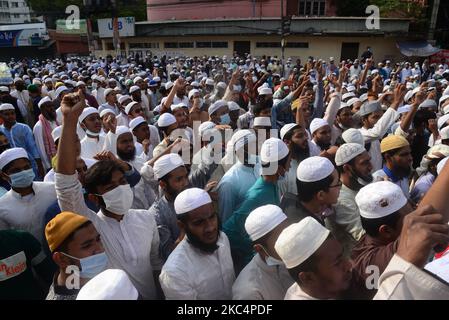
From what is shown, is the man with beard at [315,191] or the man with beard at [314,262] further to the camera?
the man with beard at [315,191]

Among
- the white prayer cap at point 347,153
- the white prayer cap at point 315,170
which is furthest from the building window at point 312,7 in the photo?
the white prayer cap at point 315,170

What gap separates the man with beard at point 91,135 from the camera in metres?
4.48

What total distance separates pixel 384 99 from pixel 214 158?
166 inches

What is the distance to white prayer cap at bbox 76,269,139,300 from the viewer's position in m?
1.35

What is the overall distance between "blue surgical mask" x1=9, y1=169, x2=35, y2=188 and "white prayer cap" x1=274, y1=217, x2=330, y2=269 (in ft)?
7.05

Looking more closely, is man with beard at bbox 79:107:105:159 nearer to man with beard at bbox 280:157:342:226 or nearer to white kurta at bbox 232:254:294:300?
man with beard at bbox 280:157:342:226

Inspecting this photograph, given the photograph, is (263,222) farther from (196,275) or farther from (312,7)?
(312,7)

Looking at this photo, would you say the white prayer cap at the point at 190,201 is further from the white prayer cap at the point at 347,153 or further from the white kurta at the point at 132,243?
the white prayer cap at the point at 347,153

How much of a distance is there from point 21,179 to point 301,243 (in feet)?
7.49

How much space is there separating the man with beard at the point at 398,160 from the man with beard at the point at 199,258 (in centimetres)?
187

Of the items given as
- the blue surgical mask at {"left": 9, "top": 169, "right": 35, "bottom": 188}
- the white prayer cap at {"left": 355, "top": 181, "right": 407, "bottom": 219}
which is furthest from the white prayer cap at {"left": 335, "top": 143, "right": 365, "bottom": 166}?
the blue surgical mask at {"left": 9, "top": 169, "right": 35, "bottom": 188}

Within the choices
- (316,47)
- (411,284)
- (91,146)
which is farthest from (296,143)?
(316,47)

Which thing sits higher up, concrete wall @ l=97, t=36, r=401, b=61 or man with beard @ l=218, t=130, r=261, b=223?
concrete wall @ l=97, t=36, r=401, b=61

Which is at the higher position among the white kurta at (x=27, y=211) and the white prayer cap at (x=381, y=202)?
the white prayer cap at (x=381, y=202)
